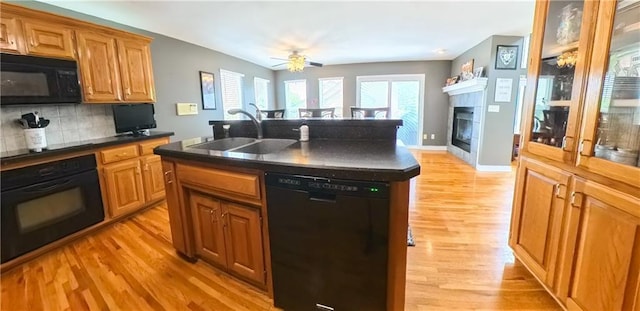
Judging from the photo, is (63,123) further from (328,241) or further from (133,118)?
(328,241)

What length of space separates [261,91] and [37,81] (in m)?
4.83

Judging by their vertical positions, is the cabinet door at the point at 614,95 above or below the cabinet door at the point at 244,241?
above

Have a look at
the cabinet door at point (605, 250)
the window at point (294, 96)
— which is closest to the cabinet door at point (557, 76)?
the cabinet door at point (605, 250)

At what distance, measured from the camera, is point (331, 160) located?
130 cm

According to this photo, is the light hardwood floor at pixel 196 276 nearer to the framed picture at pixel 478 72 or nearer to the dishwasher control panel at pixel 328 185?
the dishwasher control panel at pixel 328 185

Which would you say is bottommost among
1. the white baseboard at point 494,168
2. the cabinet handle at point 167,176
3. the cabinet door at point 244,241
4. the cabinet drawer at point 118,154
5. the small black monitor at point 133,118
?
the white baseboard at point 494,168

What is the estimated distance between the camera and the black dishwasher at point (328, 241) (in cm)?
116

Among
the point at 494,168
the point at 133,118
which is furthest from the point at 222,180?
the point at 494,168

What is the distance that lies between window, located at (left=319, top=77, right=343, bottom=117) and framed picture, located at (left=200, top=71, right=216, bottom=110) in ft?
10.5

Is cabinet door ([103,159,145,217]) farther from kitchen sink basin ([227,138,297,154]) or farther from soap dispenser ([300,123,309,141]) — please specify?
soap dispenser ([300,123,309,141])

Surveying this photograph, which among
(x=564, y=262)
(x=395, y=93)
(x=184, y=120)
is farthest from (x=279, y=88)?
(x=564, y=262)

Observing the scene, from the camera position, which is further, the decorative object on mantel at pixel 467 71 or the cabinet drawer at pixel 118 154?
the decorative object on mantel at pixel 467 71

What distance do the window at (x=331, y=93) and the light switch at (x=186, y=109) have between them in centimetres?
368

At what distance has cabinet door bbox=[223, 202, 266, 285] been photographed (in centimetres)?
148
